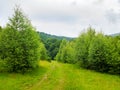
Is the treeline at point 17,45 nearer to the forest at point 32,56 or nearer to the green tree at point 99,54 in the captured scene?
the forest at point 32,56

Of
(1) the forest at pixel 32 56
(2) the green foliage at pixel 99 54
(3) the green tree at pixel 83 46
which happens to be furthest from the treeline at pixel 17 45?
(3) the green tree at pixel 83 46

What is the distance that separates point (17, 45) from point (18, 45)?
0.78 ft

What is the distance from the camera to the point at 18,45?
54000 millimetres

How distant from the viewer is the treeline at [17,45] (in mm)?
53500

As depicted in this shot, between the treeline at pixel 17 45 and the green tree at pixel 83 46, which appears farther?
the green tree at pixel 83 46

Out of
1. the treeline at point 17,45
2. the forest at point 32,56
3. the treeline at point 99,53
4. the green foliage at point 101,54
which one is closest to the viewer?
the forest at point 32,56

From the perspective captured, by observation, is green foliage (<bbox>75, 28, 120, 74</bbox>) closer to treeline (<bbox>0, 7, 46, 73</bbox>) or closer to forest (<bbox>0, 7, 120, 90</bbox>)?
forest (<bbox>0, 7, 120, 90</bbox>)

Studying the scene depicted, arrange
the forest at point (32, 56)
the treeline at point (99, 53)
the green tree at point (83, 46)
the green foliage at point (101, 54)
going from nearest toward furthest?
the forest at point (32, 56), the green foliage at point (101, 54), the treeline at point (99, 53), the green tree at point (83, 46)

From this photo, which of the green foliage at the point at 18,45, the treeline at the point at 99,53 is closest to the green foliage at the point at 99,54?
the treeline at the point at 99,53

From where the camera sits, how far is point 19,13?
5634cm

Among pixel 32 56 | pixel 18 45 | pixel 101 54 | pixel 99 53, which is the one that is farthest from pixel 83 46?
pixel 18 45

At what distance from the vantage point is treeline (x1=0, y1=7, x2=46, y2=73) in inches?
2106

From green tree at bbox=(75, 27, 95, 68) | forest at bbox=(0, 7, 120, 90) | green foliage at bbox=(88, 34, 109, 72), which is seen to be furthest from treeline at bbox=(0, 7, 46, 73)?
green tree at bbox=(75, 27, 95, 68)

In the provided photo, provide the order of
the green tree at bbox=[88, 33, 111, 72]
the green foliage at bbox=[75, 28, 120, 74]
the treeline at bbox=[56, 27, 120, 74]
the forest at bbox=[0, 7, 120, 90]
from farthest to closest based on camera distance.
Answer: the green tree at bbox=[88, 33, 111, 72]
the treeline at bbox=[56, 27, 120, 74]
the green foliage at bbox=[75, 28, 120, 74]
the forest at bbox=[0, 7, 120, 90]
